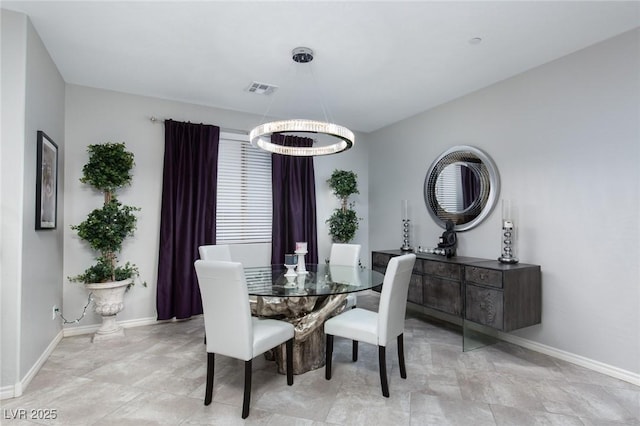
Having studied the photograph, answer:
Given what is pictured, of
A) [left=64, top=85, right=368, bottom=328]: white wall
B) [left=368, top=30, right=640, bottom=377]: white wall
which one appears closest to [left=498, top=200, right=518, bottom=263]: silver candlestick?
[left=368, top=30, right=640, bottom=377]: white wall

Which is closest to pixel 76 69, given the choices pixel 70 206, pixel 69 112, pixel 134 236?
pixel 69 112

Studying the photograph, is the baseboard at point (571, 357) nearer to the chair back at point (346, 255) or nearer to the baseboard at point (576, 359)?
the baseboard at point (576, 359)

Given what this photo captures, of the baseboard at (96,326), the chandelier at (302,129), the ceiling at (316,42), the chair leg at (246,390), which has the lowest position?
the baseboard at (96,326)

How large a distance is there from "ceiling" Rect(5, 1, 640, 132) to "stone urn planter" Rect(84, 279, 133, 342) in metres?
2.21

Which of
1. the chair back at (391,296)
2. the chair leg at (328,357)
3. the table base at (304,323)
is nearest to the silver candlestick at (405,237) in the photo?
the table base at (304,323)

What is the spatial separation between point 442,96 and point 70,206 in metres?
4.44

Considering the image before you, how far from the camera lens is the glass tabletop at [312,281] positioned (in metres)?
2.49

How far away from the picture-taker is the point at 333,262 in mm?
4051

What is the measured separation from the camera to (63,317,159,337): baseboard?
3742mm

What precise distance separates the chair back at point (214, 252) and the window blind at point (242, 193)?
33.5 inches

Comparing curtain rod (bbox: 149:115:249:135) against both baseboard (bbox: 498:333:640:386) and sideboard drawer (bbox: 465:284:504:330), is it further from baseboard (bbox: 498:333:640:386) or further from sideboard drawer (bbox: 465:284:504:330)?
baseboard (bbox: 498:333:640:386)

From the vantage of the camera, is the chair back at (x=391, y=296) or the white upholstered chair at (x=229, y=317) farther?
the chair back at (x=391, y=296)

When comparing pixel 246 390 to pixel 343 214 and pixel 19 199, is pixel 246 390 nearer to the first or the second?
pixel 19 199

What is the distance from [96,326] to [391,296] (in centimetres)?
343
